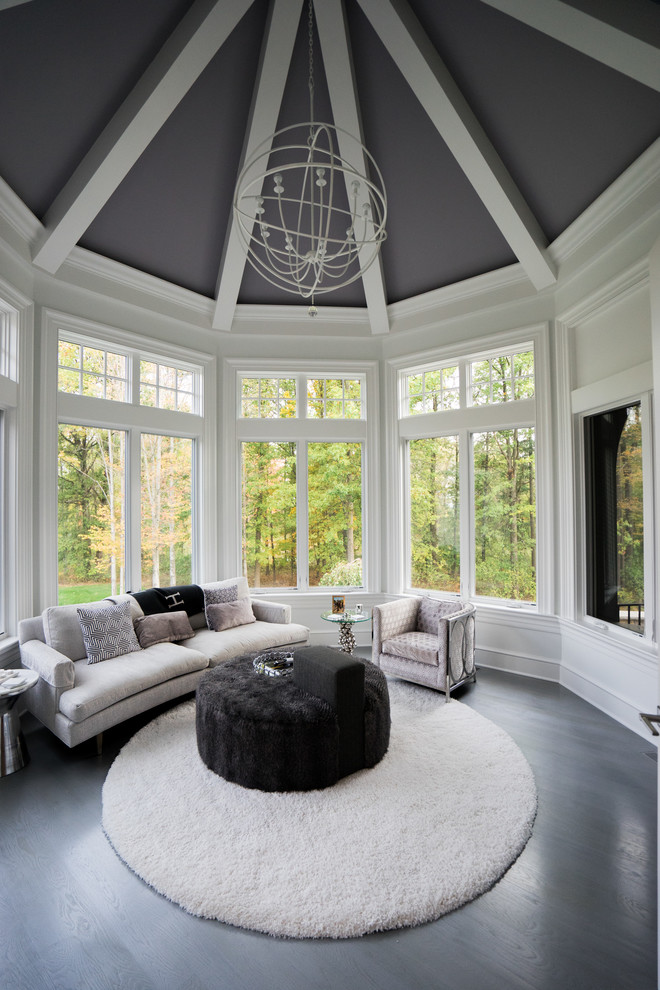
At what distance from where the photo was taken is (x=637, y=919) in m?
2.07

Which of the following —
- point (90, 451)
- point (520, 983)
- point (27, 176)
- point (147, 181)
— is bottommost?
point (520, 983)

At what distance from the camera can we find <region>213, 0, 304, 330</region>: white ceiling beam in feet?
11.4

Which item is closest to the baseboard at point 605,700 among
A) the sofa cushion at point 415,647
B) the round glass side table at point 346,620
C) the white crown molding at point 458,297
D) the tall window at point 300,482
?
the sofa cushion at point 415,647

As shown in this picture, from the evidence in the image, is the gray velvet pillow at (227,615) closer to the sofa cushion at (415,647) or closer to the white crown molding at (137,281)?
the sofa cushion at (415,647)

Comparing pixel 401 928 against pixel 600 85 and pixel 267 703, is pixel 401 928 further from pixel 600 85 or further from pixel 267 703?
pixel 600 85

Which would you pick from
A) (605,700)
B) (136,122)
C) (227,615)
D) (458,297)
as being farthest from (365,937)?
(458,297)

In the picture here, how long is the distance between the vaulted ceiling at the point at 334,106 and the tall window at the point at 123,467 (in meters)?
1.01

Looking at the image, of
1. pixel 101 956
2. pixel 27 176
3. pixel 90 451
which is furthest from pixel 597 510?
pixel 27 176

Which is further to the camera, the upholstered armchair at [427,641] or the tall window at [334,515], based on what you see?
the tall window at [334,515]

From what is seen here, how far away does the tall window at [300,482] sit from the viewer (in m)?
6.05

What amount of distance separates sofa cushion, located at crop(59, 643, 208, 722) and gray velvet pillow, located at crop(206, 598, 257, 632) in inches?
24.8

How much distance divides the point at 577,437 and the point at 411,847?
3.62 metres

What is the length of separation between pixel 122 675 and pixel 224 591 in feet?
5.42

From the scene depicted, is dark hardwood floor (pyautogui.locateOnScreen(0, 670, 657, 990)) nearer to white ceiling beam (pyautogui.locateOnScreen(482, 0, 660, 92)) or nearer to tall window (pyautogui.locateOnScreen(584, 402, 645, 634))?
tall window (pyautogui.locateOnScreen(584, 402, 645, 634))
